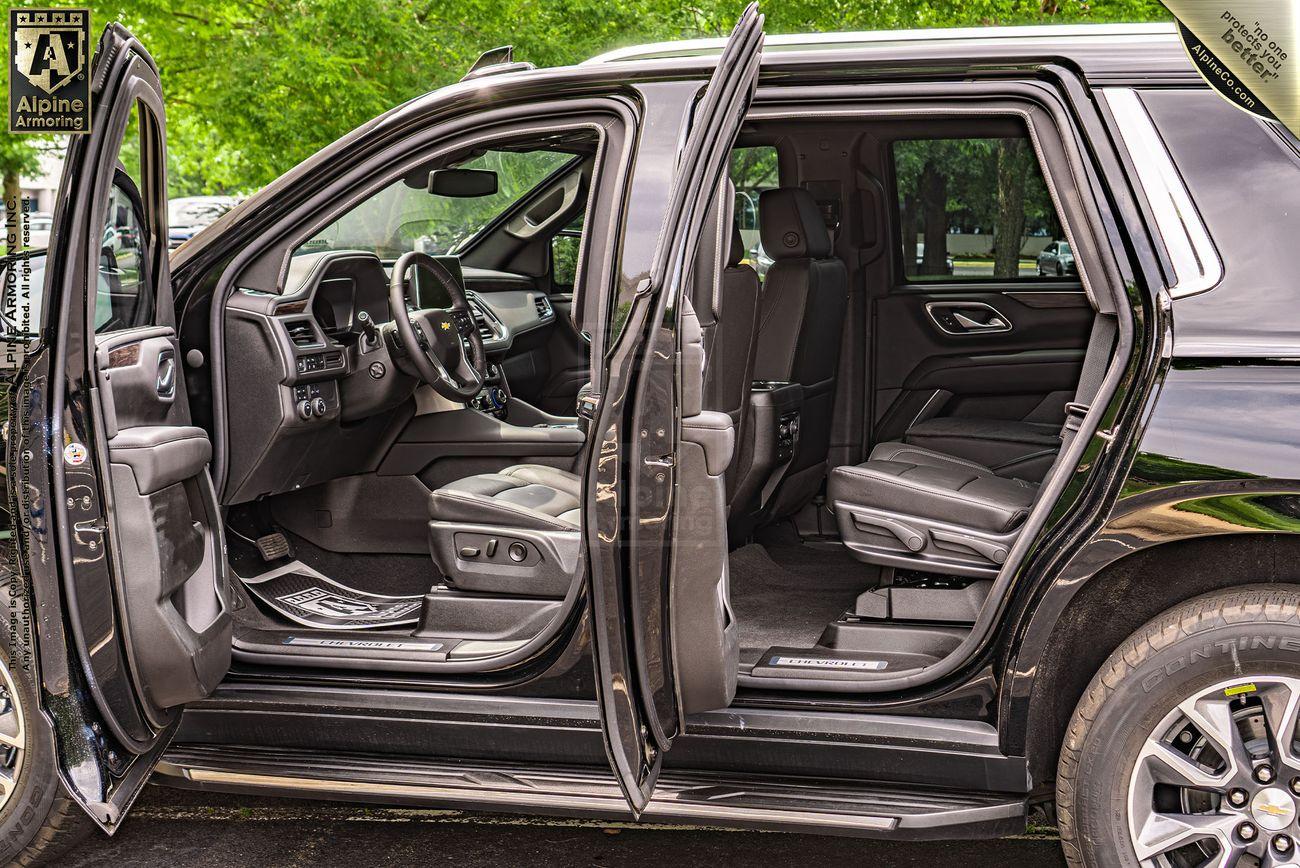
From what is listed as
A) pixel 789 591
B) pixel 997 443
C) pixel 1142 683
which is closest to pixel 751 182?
pixel 997 443

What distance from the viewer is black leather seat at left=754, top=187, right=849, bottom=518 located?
3686mm

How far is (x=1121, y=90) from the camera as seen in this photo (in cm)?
249

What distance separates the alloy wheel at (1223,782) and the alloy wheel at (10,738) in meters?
2.31

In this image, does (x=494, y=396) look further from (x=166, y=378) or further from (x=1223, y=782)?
(x=1223, y=782)

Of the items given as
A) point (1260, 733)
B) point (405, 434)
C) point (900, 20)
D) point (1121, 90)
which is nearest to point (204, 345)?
point (405, 434)

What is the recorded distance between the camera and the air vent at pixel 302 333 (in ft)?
11.1

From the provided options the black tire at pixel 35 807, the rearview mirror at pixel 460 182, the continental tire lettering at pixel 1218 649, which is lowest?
the black tire at pixel 35 807

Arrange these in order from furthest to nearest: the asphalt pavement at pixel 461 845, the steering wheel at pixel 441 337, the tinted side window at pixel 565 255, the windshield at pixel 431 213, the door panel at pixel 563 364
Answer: the door panel at pixel 563 364 → the tinted side window at pixel 565 255 → the windshield at pixel 431 213 → the steering wheel at pixel 441 337 → the asphalt pavement at pixel 461 845

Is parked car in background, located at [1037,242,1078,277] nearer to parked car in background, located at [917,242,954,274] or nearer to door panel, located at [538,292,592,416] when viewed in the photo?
parked car in background, located at [917,242,954,274]

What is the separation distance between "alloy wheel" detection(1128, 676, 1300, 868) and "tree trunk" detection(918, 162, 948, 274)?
7.85ft

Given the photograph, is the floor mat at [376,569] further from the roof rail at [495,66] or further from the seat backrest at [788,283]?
the roof rail at [495,66]

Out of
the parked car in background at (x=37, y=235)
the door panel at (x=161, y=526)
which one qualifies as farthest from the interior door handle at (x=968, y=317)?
the parked car in background at (x=37, y=235)

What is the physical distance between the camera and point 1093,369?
2643mm

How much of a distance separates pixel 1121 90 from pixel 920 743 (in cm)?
131
